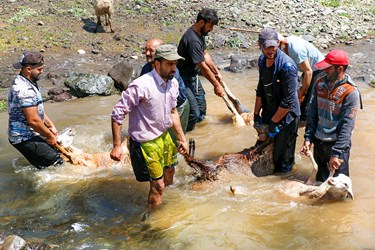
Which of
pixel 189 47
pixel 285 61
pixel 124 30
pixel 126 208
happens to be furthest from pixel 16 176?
pixel 124 30

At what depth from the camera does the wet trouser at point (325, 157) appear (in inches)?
180

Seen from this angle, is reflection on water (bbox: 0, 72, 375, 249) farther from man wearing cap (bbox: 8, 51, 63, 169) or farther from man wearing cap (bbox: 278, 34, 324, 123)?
man wearing cap (bbox: 278, 34, 324, 123)

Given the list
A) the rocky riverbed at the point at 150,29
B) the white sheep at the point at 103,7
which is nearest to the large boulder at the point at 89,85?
the rocky riverbed at the point at 150,29

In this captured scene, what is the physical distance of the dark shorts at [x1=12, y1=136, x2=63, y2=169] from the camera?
529cm

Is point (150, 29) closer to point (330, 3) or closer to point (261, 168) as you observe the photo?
point (330, 3)

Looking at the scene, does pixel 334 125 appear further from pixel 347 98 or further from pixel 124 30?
pixel 124 30

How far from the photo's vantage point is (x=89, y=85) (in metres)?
9.70

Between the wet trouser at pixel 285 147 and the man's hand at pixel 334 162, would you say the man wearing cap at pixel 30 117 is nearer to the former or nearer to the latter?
the wet trouser at pixel 285 147

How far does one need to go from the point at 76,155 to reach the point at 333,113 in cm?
343

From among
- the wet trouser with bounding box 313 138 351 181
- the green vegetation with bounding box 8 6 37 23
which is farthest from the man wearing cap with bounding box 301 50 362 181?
the green vegetation with bounding box 8 6 37 23

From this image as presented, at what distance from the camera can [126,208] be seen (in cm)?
513

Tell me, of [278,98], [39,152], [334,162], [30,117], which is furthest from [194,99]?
[334,162]

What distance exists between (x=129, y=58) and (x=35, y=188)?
22.5 ft

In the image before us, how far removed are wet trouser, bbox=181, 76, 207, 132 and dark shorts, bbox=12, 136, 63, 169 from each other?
2280mm
